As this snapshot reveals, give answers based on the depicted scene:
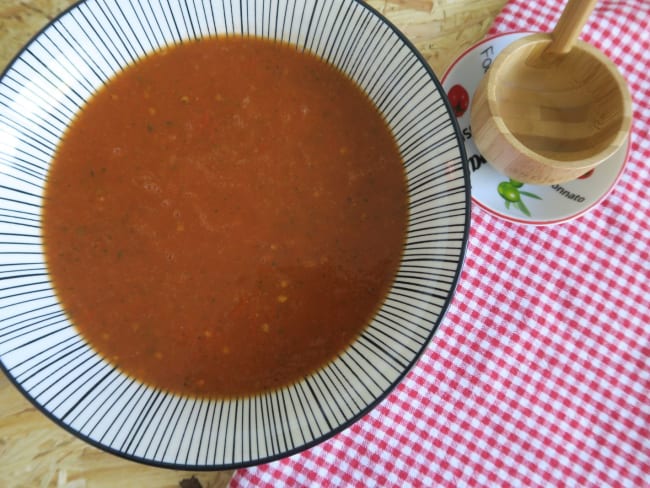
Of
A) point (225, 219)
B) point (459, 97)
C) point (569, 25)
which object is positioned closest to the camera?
point (569, 25)

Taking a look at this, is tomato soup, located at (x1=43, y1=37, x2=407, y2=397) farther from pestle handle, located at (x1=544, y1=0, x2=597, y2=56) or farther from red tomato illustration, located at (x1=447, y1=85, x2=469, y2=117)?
pestle handle, located at (x1=544, y1=0, x2=597, y2=56)

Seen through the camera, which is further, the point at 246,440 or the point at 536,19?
the point at 536,19

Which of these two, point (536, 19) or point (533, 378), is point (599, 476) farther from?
point (536, 19)

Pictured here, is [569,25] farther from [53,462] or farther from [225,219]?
[53,462]

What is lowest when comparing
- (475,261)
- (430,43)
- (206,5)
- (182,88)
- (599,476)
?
(599,476)

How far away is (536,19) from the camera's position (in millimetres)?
1458

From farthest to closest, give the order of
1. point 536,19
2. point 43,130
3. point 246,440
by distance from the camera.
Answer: point 536,19 → point 43,130 → point 246,440

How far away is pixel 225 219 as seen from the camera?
1.33 meters

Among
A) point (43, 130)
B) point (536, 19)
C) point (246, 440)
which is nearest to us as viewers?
point (246, 440)

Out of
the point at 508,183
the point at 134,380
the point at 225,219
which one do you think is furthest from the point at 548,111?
the point at 134,380

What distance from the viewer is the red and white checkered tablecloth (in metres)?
1.33

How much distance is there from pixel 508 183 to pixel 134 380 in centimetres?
104

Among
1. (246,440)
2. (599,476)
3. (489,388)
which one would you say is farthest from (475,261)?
(246,440)

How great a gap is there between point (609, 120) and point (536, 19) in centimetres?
37
